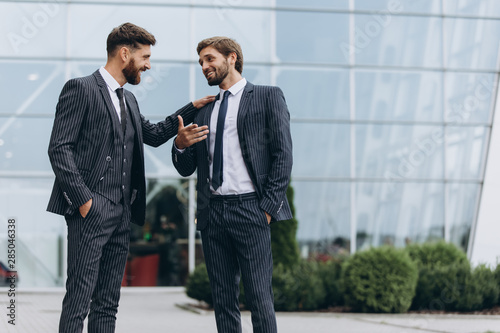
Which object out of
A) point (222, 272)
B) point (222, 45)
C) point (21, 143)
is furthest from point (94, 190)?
point (21, 143)

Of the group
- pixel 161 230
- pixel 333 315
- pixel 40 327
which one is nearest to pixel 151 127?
pixel 40 327

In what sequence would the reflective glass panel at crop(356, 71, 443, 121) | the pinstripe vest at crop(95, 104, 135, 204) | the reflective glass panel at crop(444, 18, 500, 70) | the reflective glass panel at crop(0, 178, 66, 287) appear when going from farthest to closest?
the reflective glass panel at crop(444, 18, 500, 70) < the reflective glass panel at crop(356, 71, 443, 121) < the reflective glass panel at crop(0, 178, 66, 287) < the pinstripe vest at crop(95, 104, 135, 204)

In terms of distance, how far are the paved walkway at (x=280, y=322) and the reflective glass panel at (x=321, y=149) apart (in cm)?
486

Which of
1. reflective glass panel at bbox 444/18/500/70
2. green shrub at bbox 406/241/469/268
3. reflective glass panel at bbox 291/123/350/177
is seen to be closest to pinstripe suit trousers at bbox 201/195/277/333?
green shrub at bbox 406/241/469/268

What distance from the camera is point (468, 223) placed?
46.2ft

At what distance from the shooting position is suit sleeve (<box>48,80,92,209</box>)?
10.7 feet

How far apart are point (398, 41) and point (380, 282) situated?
283 inches

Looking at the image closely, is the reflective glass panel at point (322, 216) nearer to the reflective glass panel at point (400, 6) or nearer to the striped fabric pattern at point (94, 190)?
the reflective glass panel at point (400, 6)

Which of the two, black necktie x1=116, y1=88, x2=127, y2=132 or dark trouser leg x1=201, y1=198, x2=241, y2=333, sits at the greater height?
black necktie x1=116, y1=88, x2=127, y2=132

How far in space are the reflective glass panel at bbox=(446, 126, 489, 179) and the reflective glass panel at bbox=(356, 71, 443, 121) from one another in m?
0.54

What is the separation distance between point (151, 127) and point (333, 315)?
4.91m

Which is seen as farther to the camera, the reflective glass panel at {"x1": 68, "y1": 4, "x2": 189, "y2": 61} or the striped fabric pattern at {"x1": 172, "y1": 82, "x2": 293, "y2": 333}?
the reflective glass panel at {"x1": 68, "y1": 4, "x2": 189, "y2": 61}

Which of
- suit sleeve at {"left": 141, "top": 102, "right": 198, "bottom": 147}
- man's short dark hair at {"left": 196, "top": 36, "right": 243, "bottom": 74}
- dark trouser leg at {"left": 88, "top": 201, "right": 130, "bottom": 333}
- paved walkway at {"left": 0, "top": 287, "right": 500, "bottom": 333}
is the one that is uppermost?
man's short dark hair at {"left": 196, "top": 36, "right": 243, "bottom": 74}

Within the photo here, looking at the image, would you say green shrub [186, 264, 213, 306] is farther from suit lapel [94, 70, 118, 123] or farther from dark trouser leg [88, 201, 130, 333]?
suit lapel [94, 70, 118, 123]
